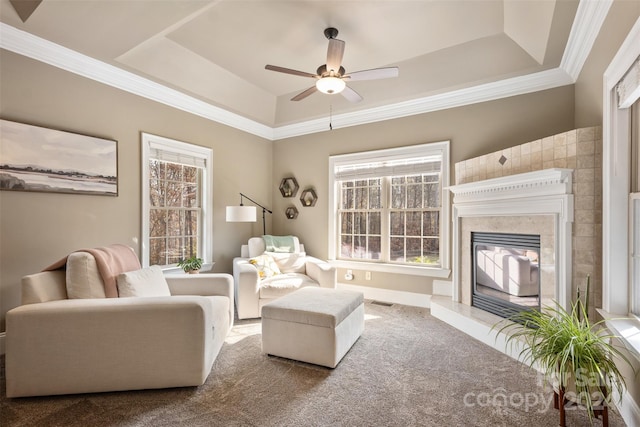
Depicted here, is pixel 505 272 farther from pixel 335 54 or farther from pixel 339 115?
pixel 339 115

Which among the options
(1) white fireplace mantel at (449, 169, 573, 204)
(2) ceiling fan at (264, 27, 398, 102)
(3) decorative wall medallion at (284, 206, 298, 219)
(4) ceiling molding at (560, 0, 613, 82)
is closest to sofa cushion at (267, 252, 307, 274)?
(3) decorative wall medallion at (284, 206, 298, 219)

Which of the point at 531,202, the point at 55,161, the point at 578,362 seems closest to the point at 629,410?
the point at 578,362

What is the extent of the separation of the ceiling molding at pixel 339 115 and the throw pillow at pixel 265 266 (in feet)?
6.94

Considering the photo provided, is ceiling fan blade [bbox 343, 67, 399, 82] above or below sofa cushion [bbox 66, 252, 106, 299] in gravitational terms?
above

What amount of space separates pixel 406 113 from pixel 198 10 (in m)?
2.81

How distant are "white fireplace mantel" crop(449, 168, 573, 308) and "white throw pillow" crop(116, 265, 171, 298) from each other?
3.18 m

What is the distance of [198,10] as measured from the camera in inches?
102

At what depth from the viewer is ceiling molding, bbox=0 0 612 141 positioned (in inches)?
101

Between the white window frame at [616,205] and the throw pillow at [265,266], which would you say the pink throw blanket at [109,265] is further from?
the white window frame at [616,205]

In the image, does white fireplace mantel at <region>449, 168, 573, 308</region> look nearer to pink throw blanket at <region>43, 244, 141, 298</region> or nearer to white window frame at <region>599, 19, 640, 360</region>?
white window frame at <region>599, 19, 640, 360</region>

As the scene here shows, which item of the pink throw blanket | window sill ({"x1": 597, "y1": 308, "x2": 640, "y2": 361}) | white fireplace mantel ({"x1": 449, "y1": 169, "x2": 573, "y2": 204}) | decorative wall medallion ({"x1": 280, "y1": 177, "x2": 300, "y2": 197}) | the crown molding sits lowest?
window sill ({"x1": 597, "y1": 308, "x2": 640, "y2": 361})

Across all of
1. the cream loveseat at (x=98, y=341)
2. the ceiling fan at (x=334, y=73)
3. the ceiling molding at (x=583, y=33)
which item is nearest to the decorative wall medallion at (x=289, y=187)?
the ceiling fan at (x=334, y=73)

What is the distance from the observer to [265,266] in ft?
13.0

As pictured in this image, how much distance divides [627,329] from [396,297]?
8.99 ft
